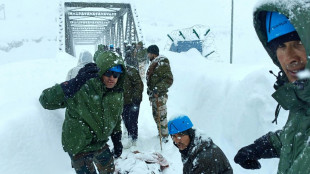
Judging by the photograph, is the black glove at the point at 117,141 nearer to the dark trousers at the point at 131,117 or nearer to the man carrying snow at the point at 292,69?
the dark trousers at the point at 131,117

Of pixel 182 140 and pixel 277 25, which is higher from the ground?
pixel 277 25

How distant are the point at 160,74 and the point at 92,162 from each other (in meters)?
2.71

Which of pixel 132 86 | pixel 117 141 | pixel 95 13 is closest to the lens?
pixel 117 141

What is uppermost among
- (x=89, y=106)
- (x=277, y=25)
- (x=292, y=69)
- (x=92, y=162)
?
(x=277, y=25)

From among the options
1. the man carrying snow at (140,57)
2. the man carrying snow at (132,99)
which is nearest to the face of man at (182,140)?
the man carrying snow at (132,99)

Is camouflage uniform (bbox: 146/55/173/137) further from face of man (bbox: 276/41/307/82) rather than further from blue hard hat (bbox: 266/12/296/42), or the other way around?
face of man (bbox: 276/41/307/82)

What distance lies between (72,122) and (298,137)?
205 cm

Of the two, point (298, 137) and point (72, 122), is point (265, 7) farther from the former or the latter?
point (72, 122)

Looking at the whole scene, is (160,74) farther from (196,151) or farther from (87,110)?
(196,151)

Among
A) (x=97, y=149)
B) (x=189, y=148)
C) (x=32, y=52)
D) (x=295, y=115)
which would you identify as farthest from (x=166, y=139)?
(x=32, y=52)

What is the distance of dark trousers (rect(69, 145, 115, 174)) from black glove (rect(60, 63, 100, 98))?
68 centimetres

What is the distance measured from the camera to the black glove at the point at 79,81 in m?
2.34

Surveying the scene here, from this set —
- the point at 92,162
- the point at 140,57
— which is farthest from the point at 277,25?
the point at 140,57

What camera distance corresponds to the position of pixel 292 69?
2.97 feet
